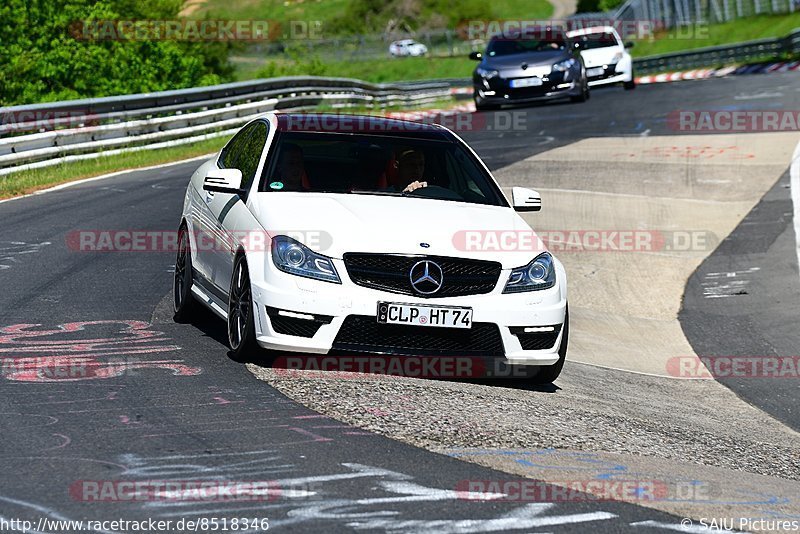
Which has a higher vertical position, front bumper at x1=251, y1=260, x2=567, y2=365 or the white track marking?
front bumper at x1=251, y1=260, x2=567, y2=365

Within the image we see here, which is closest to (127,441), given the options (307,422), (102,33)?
(307,422)

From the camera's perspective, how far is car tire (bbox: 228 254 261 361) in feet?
26.2

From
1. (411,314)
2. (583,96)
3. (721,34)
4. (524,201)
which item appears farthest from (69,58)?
(411,314)

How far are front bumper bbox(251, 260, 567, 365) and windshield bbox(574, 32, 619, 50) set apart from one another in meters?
26.6

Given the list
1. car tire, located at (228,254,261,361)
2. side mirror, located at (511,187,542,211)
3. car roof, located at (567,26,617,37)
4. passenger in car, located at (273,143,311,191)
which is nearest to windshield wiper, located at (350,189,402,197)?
passenger in car, located at (273,143,311,191)

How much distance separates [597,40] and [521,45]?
516 centimetres

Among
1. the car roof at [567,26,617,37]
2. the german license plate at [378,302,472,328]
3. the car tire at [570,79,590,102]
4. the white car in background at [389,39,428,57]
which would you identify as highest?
the german license plate at [378,302,472,328]

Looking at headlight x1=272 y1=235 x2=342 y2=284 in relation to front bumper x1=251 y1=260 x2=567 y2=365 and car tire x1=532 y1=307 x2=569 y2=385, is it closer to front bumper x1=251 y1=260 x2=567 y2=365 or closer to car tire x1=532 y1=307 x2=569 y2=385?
front bumper x1=251 y1=260 x2=567 y2=365

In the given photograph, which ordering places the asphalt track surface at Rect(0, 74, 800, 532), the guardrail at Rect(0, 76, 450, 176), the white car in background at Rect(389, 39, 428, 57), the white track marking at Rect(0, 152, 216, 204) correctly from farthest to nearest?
the white car in background at Rect(389, 39, 428, 57) → the guardrail at Rect(0, 76, 450, 176) → the white track marking at Rect(0, 152, 216, 204) → the asphalt track surface at Rect(0, 74, 800, 532)

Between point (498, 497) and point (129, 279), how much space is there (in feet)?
21.9

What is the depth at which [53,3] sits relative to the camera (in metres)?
54.0

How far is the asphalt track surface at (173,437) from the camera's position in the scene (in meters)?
5.19

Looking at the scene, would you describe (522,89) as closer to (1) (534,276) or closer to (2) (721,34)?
(1) (534,276)

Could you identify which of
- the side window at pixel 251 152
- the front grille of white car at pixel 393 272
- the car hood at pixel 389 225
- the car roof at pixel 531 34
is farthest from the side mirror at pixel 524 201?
the car roof at pixel 531 34
